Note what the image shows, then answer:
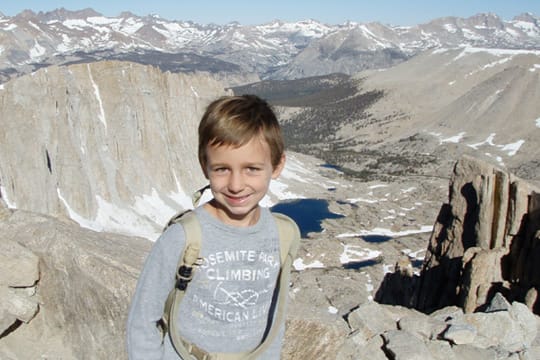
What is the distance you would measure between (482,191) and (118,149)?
192ft

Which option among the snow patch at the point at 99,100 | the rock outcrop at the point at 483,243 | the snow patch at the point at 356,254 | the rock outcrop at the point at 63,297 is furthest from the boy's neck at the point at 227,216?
the snow patch at the point at 99,100

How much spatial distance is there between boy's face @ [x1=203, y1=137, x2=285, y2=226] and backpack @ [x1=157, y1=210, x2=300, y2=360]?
34 centimetres

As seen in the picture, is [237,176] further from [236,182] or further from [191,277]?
[191,277]

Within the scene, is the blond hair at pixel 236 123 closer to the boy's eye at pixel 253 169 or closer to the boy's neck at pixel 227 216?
the boy's eye at pixel 253 169

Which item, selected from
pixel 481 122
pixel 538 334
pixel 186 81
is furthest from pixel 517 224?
pixel 481 122

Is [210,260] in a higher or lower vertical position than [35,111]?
higher

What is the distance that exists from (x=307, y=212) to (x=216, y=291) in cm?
8603

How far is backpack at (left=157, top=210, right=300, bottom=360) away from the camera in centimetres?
449

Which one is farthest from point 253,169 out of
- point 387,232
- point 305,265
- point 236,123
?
point 387,232

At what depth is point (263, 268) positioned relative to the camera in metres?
5.06

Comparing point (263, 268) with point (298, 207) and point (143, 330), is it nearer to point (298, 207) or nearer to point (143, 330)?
point (143, 330)

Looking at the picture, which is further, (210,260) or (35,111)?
(35,111)

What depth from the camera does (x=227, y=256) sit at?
482cm

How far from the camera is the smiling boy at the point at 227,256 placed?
14.9 ft
